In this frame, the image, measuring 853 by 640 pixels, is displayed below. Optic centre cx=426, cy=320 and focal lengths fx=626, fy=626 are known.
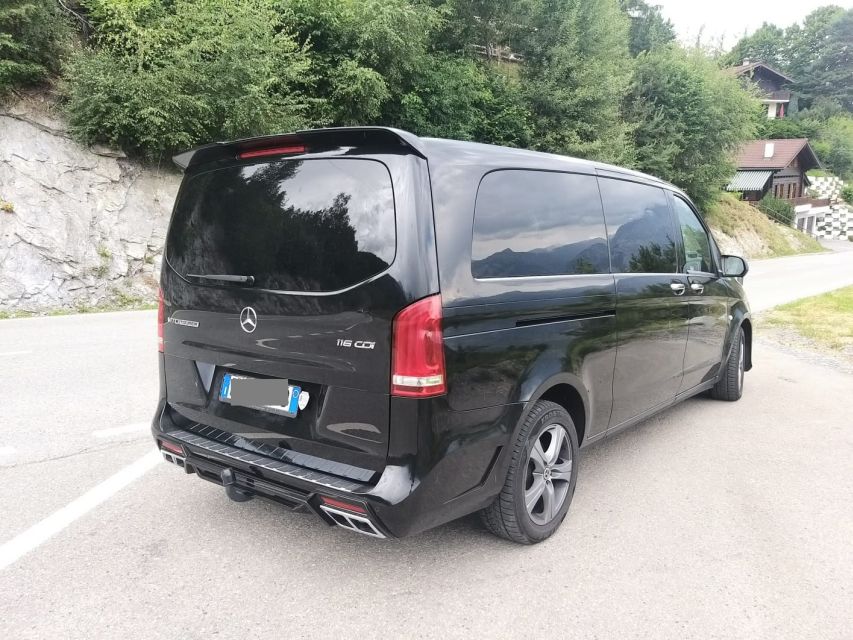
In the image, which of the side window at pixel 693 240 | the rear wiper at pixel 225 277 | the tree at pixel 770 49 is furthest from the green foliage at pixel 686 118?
the tree at pixel 770 49

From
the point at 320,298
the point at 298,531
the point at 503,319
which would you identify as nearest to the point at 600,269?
the point at 503,319

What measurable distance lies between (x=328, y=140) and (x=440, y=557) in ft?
6.45

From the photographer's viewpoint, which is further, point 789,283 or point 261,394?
point 789,283

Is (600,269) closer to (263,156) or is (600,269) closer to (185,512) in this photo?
(263,156)

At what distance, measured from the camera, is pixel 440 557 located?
2.93 metres

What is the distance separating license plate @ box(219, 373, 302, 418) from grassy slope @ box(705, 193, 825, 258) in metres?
31.8

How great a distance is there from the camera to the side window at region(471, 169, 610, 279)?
2783 millimetres

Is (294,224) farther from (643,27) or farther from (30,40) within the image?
(643,27)

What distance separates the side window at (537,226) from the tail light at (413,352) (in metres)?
0.37

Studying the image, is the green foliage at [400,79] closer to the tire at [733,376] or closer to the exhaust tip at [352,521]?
the tire at [733,376]

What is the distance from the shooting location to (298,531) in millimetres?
3146

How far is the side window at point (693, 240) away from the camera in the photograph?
4664 millimetres

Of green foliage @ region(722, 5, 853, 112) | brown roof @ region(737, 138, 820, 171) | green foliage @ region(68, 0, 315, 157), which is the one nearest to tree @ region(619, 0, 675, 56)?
brown roof @ region(737, 138, 820, 171)

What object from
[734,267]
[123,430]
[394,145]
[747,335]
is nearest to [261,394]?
[394,145]
